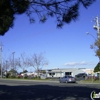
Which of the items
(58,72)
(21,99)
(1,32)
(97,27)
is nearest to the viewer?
(1,32)

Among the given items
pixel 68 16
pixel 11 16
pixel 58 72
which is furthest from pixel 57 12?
pixel 58 72

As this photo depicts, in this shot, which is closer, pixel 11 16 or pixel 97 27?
pixel 11 16

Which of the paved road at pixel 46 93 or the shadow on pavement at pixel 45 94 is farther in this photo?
the paved road at pixel 46 93

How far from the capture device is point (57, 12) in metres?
10.6

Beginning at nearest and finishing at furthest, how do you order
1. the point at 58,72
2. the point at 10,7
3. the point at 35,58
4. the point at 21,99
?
the point at 10,7 < the point at 21,99 < the point at 35,58 < the point at 58,72

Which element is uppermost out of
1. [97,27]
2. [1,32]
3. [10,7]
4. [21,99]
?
[97,27]

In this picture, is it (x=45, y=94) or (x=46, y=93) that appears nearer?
(x=45, y=94)

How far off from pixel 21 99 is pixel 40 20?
21.7 ft

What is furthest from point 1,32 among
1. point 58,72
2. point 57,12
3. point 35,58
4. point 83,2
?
point 58,72

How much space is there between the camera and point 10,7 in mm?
9586

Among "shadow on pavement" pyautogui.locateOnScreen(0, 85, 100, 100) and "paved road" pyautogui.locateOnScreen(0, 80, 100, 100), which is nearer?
"shadow on pavement" pyautogui.locateOnScreen(0, 85, 100, 100)

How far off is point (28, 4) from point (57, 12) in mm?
1426

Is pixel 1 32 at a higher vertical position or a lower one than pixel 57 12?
lower

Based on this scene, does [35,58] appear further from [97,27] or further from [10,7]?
[10,7]
